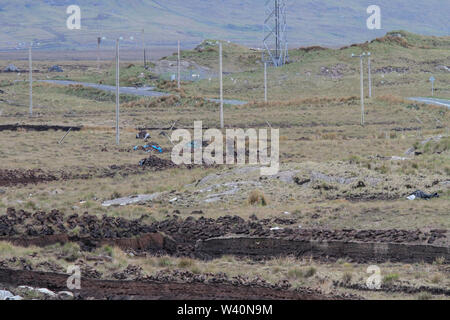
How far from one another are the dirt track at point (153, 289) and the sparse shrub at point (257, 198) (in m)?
10.4

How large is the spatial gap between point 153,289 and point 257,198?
11.6 meters

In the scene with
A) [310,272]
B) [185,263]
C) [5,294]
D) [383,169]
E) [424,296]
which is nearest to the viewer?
[5,294]

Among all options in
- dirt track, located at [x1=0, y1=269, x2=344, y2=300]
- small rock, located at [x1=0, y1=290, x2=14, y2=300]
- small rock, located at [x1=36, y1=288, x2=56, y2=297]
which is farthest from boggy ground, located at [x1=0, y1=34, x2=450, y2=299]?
small rock, located at [x1=0, y1=290, x2=14, y2=300]

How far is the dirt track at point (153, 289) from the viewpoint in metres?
13.8

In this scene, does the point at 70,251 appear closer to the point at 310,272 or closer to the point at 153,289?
the point at 153,289

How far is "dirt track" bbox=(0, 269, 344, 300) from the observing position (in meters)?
13.8

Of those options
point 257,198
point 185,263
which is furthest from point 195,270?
point 257,198

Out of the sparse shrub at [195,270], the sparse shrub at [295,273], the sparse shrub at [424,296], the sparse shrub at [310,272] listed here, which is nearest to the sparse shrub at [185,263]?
the sparse shrub at [195,270]

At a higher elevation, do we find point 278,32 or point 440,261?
point 278,32

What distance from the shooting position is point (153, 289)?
14711 mm

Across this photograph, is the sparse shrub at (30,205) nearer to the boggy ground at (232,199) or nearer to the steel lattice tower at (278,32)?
the boggy ground at (232,199)

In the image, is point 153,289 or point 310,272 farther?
point 310,272

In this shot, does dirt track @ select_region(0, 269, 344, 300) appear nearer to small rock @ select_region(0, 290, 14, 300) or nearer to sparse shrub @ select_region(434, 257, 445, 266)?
small rock @ select_region(0, 290, 14, 300)
